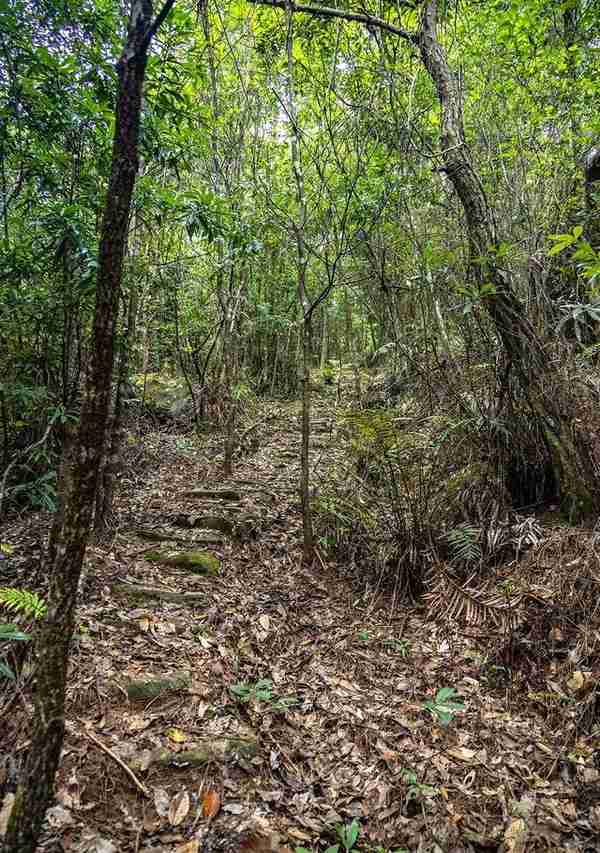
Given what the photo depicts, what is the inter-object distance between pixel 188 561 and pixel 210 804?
2441mm

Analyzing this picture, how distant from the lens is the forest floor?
230 cm

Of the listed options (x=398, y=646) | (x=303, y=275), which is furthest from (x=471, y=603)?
(x=303, y=275)

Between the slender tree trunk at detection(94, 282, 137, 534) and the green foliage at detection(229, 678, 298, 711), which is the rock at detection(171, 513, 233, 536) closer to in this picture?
the slender tree trunk at detection(94, 282, 137, 534)

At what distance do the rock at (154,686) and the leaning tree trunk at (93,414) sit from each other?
54.2 inches

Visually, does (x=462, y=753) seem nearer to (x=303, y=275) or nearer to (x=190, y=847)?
(x=190, y=847)

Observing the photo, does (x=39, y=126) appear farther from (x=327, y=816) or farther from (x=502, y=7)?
(x=502, y=7)

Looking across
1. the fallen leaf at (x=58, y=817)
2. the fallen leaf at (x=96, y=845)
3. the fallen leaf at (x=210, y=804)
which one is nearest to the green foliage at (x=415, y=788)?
the fallen leaf at (x=210, y=804)

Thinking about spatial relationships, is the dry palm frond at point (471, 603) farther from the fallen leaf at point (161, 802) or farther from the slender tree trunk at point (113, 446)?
the slender tree trunk at point (113, 446)

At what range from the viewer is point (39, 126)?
345 cm

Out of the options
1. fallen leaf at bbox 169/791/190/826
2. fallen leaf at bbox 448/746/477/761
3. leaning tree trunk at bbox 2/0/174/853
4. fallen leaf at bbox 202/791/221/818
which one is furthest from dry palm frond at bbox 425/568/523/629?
leaning tree trunk at bbox 2/0/174/853

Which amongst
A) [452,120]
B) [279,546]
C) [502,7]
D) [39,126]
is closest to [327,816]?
[279,546]

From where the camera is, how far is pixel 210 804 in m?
2.33

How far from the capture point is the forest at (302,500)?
2.30 metres

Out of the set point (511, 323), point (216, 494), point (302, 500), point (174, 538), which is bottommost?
point (174, 538)
